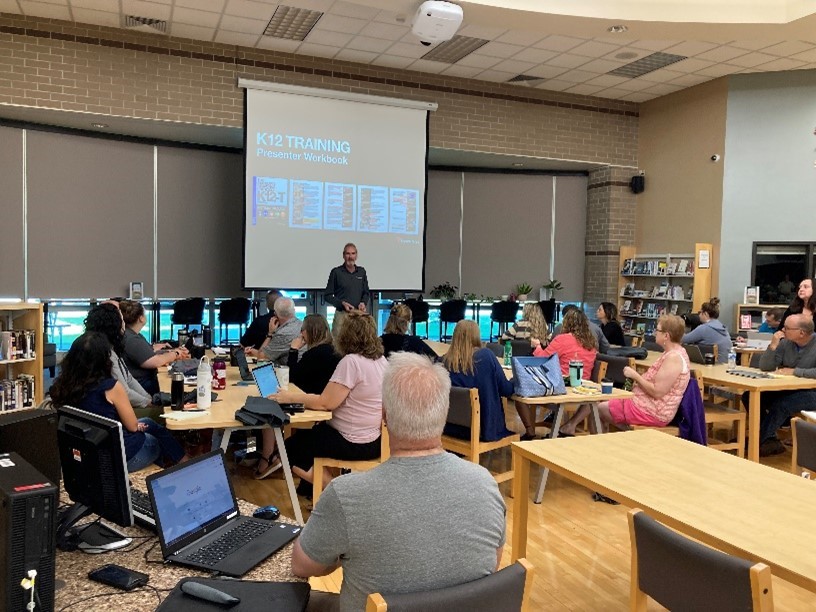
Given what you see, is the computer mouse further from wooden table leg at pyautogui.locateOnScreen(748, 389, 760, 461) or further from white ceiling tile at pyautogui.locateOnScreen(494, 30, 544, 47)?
white ceiling tile at pyautogui.locateOnScreen(494, 30, 544, 47)

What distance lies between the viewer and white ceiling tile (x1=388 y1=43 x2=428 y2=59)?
8570mm

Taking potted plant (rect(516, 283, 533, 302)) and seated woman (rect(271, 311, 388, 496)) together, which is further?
potted plant (rect(516, 283, 533, 302))

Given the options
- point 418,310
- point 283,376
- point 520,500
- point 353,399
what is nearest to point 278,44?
point 418,310

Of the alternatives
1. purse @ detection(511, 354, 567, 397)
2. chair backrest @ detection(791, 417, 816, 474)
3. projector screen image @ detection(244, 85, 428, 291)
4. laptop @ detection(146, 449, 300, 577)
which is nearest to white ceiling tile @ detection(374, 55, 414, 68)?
projector screen image @ detection(244, 85, 428, 291)

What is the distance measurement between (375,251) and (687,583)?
772 centimetres

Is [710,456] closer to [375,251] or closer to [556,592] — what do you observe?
[556,592]

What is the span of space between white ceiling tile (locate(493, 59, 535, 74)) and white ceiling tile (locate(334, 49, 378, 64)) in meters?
1.77

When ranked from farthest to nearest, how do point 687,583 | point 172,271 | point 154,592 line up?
point 172,271 < point 687,583 < point 154,592

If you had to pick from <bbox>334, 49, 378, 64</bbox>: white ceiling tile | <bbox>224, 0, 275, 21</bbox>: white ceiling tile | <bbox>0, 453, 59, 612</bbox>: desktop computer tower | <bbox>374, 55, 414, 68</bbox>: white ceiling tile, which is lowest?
<bbox>0, 453, 59, 612</bbox>: desktop computer tower

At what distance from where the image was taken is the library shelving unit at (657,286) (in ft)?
32.4

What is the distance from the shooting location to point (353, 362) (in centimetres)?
407

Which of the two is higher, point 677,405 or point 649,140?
point 649,140

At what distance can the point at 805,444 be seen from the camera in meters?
3.51

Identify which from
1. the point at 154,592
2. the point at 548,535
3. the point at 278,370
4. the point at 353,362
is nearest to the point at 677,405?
the point at 548,535
